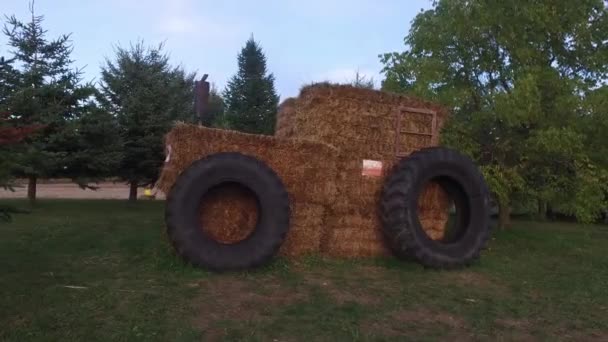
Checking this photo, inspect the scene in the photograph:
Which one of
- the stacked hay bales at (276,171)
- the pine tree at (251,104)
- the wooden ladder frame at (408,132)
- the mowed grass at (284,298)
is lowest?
the mowed grass at (284,298)

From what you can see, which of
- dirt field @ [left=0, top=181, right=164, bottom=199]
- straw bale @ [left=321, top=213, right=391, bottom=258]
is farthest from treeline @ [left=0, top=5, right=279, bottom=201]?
straw bale @ [left=321, top=213, right=391, bottom=258]

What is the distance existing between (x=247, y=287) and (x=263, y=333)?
1.65 meters

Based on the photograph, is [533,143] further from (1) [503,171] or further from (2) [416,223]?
(2) [416,223]

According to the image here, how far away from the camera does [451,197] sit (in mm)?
8953

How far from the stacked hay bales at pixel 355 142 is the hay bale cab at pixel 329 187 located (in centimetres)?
2

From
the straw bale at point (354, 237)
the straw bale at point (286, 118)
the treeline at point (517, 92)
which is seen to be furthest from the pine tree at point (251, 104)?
the straw bale at point (354, 237)

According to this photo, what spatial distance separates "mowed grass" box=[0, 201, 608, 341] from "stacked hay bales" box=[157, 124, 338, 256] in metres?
0.49

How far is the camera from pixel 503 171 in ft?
36.8

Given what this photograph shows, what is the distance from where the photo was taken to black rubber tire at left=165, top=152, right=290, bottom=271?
6809mm

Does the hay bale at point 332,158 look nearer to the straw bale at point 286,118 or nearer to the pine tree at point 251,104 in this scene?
the straw bale at point 286,118

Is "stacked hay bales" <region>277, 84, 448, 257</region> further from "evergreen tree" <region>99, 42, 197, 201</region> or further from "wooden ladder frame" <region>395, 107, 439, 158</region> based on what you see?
"evergreen tree" <region>99, 42, 197, 201</region>

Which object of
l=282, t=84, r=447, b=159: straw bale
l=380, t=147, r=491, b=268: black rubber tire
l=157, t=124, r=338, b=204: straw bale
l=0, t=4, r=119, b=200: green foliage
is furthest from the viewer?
l=0, t=4, r=119, b=200: green foliage

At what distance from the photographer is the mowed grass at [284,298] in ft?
15.2

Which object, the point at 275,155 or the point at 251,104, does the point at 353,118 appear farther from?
the point at 251,104
